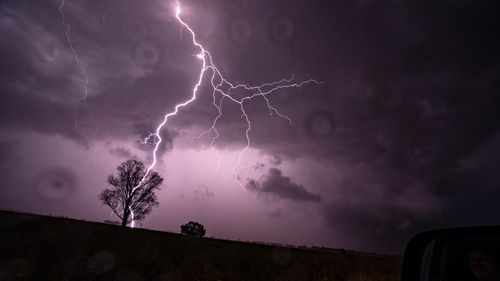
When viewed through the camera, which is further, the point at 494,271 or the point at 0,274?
the point at 0,274

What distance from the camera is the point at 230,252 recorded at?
22.1 m

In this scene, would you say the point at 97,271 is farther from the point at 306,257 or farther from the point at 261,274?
the point at 306,257

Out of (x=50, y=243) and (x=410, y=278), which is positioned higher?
(x=410, y=278)


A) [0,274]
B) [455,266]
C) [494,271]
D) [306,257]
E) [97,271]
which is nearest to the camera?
[494,271]

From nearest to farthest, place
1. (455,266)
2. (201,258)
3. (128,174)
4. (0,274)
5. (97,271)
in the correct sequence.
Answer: (455,266) → (0,274) → (97,271) → (201,258) → (128,174)

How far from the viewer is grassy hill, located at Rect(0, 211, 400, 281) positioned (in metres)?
17.4

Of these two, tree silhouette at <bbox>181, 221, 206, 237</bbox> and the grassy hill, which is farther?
tree silhouette at <bbox>181, 221, 206, 237</bbox>

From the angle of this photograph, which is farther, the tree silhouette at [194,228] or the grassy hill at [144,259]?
the tree silhouette at [194,228]

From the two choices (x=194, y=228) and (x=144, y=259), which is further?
(x=194, y=228)

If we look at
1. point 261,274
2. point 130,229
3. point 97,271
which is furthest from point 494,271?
point 130,229

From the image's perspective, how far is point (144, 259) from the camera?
19.5 metres

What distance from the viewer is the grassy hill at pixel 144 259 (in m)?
17.4

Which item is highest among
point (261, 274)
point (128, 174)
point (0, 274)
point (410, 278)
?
point (128, 174)

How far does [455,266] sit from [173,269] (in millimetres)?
16529
